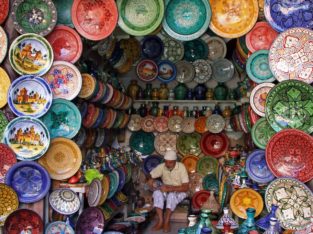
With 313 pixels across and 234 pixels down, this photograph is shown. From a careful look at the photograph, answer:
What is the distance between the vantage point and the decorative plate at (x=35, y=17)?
9.78 feet

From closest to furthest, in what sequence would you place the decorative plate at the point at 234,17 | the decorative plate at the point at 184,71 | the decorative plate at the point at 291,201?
the decorative plate at the point at 291,201 < the decorative plate at the point at 234,17 < the decorative plate at the point at 184,71

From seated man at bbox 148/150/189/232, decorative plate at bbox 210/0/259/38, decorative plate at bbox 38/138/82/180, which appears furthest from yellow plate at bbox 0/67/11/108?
seated man at bbox 148/150/189/232

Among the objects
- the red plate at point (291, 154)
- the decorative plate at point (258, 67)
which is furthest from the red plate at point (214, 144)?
the red plate at point (291, 154)

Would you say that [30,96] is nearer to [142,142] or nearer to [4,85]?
[4,85]

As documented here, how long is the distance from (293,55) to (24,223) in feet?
7.04

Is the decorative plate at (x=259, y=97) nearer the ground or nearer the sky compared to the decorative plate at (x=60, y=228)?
nearer the sky

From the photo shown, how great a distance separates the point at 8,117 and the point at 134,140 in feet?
8.97

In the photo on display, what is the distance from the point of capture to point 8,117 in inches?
118

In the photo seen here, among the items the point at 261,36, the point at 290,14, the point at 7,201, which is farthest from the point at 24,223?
the point at 290,14

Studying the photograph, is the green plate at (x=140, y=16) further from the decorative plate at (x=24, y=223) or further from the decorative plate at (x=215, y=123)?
the decorative plate at (x=215, y=123)

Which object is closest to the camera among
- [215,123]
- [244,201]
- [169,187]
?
[244,201]

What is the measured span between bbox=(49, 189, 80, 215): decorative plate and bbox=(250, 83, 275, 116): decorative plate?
55.8 inches

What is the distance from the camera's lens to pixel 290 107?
113 inches

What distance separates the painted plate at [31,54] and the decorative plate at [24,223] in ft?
3.16
